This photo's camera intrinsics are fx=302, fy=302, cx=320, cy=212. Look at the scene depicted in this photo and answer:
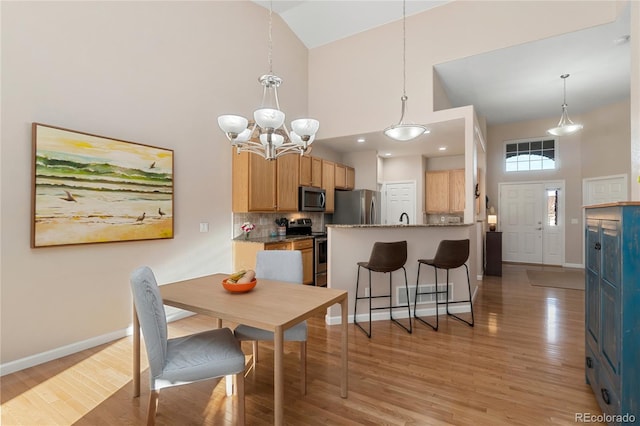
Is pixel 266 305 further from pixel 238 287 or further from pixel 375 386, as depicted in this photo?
pixel 375 386

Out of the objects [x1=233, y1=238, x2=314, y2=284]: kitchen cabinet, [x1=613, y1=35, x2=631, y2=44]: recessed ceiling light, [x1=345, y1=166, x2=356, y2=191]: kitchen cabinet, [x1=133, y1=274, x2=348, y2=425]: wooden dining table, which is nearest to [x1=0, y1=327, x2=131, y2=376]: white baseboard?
[x1=133, y1=274, x2=348, y2=425]: wooden dining table

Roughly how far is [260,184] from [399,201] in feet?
12.5

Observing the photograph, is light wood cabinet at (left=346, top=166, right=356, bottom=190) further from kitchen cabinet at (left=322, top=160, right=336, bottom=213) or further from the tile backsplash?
the tile backsplash

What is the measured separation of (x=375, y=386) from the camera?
7.14ft

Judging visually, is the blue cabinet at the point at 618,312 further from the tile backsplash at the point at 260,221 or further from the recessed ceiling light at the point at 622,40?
the tile backsplash at the point at 260,221

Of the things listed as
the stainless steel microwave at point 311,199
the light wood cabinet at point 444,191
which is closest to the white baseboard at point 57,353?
the stainless steel microwave at point 311,199

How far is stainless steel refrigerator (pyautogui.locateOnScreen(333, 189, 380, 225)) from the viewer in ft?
19.0

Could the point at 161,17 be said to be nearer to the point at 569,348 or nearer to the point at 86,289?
the point at 86,289

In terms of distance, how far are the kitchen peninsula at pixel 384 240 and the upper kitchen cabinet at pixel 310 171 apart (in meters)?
1.82

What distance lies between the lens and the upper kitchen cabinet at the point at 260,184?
417 centimetres

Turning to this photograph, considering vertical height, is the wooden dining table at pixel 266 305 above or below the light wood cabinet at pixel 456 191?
below

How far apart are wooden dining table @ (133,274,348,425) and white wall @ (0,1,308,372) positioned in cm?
122

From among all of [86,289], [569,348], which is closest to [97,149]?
[86,289]

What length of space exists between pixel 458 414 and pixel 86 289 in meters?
3.23
